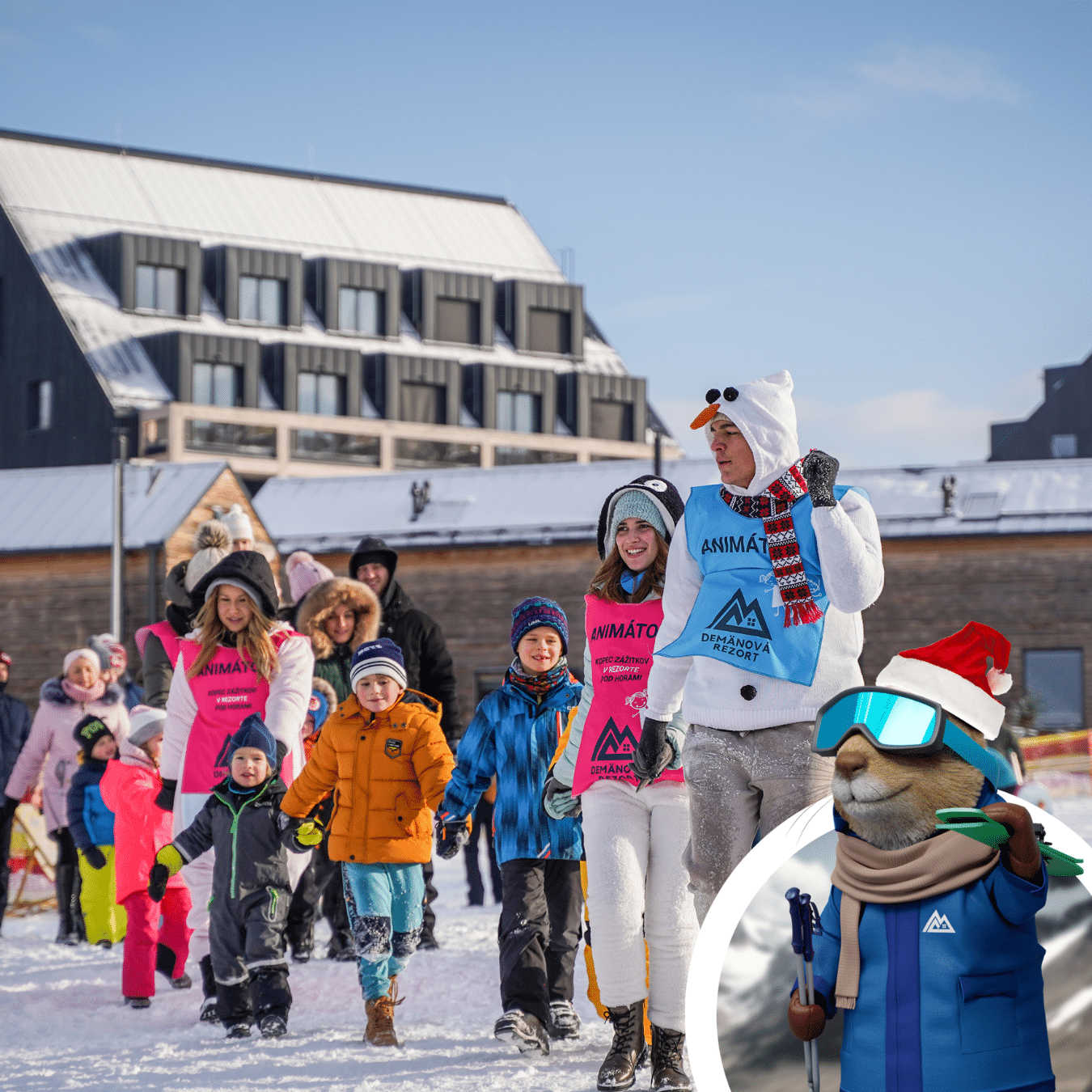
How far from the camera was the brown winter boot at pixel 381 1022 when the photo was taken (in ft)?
22.2

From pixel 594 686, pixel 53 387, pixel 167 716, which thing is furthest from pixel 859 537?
pixel 53 387

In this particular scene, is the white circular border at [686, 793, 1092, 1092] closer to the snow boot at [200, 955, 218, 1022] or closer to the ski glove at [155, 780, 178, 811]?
the snow boot at [200, 955, 218, 1022]

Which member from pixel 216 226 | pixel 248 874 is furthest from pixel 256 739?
pixel 216 226

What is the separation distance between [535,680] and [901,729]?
343 centimetres

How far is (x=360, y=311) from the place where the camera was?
58.2 m

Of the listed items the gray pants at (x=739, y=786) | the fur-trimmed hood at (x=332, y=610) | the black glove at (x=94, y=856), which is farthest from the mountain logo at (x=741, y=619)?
the black glove at (x=94, y=856)

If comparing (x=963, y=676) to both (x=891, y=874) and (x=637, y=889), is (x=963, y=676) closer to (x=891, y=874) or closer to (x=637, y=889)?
(x=891, y=874)

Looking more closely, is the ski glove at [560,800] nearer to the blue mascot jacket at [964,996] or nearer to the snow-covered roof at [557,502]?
the blue mascot jacket at [964,996]

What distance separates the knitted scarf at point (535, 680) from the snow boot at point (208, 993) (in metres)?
1.77

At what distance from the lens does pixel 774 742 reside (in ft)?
16.8

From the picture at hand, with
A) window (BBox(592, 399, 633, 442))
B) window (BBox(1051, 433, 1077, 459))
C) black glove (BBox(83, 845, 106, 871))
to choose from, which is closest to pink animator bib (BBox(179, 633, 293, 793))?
black glove (BBox(83, 845, 106, 871))

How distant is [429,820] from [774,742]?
235 centimetres

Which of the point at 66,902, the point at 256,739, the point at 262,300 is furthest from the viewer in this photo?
the point at 262,300

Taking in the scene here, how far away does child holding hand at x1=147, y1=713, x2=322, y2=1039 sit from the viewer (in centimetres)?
707
